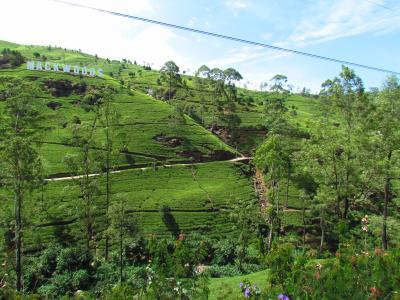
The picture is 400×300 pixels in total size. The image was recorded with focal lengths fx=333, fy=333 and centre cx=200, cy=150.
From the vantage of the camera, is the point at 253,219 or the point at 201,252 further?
the point at 253,219

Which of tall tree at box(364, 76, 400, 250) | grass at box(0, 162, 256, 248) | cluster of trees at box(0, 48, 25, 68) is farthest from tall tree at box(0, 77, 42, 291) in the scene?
cluster of trees at box(0, 48, 25, 68)

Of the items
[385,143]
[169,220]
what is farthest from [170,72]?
[385,143]

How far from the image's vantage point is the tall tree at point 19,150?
84.5ft

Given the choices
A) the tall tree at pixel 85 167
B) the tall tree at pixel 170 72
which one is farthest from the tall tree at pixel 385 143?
the tall tree at pixel 170 72

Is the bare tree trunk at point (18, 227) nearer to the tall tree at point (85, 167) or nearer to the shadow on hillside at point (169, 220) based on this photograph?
the tall tree at point (85, 167)

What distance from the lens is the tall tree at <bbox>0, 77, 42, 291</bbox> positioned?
25766mm

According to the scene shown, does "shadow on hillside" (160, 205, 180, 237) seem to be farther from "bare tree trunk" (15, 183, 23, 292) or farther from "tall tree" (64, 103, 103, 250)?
"bare tree trunk" (15, 183, 23, 292)

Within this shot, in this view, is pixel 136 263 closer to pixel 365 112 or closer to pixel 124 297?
pixel 124 297

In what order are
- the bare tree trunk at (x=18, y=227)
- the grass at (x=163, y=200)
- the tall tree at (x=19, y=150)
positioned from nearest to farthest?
the tall tree at (x=19, y=150) < the bare tree trunk at (x=18, y=227) < the grass at (x=163, y=200)

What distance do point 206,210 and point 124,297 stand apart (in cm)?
4356

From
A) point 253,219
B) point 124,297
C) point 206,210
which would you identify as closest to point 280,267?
point 124,297

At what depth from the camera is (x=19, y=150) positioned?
84.5 feet

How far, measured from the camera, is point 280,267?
22.4ft

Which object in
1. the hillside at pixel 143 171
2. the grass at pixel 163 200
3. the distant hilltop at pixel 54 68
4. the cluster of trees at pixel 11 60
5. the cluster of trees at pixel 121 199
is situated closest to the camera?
the cluster of trees at pixel 121 199
